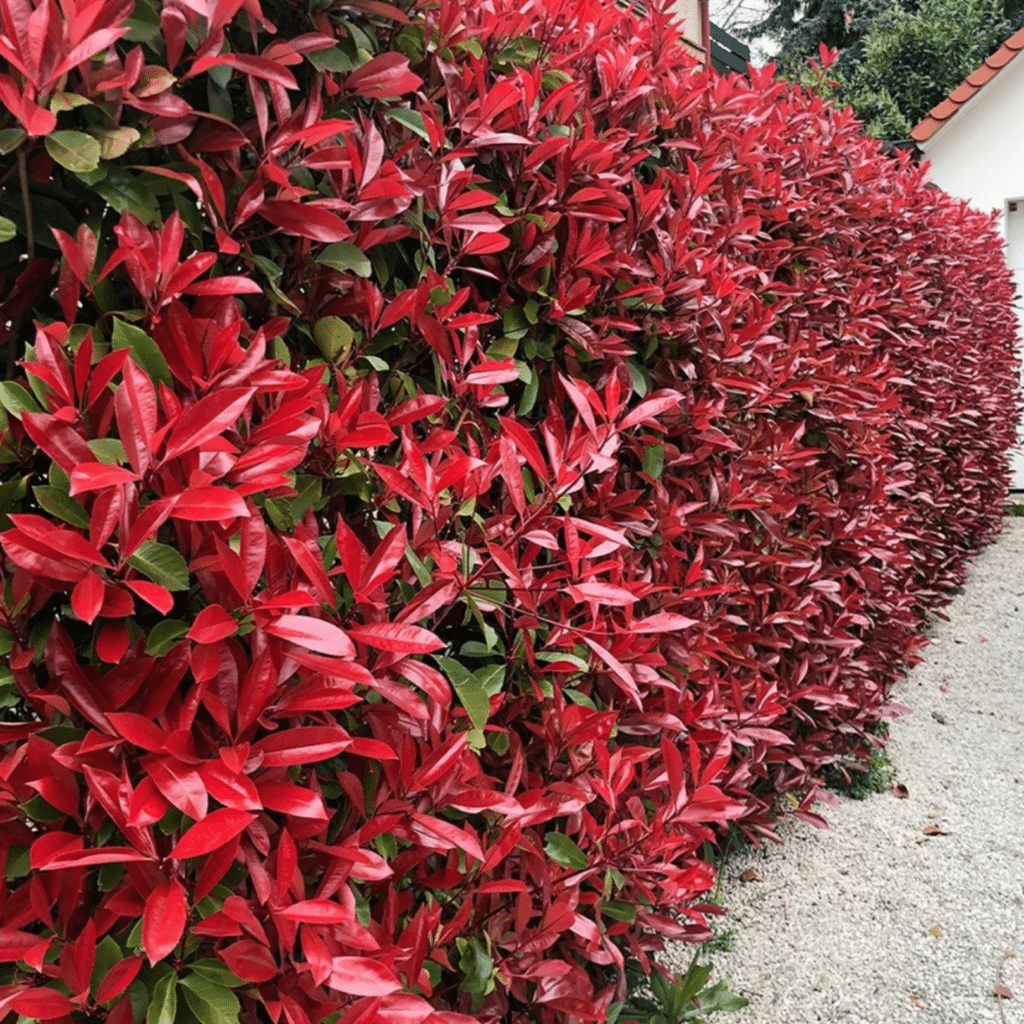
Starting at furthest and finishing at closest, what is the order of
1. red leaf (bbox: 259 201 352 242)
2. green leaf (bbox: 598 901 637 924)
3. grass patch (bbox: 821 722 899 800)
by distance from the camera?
grass patch (bbox: 821 722 899 800)
green leaf (bbox: 598 901 637 924)
red leaf (bbox: 259 201 352 242)

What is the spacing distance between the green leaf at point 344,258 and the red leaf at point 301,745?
26.4 inches

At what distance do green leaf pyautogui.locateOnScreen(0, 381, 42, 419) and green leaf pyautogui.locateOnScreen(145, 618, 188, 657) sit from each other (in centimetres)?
27

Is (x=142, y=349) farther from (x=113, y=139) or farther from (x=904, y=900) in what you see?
(x=904, y=900)

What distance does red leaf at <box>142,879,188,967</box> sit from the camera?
0.83 metres

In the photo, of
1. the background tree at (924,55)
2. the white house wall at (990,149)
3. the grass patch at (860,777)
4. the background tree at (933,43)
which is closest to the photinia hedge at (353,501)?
the grass patch at (860,777)

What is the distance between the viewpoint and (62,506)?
916mm

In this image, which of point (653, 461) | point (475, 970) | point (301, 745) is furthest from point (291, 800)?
point (653, 461)

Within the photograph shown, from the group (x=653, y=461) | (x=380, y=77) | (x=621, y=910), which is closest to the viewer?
(x=380, y=77)

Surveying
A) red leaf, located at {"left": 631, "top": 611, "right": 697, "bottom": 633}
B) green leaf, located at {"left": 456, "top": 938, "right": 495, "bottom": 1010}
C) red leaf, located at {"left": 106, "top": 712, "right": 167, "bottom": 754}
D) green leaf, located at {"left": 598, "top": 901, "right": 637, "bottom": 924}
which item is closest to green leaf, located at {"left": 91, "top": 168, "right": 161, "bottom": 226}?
red leaf, located at {"left": 106, "top": 712, "right": 167, "bottom": 754}

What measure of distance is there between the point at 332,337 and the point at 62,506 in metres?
0.52

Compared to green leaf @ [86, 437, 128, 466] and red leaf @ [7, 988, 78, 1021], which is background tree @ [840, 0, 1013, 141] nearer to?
green leaf @ [86, 437, 128, 466]

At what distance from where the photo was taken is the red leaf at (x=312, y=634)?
0.93 m

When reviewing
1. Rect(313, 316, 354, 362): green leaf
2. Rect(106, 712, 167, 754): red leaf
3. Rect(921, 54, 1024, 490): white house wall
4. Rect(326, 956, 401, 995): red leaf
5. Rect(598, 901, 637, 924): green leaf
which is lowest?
Rect(598, 901, 637, 924): green leaf

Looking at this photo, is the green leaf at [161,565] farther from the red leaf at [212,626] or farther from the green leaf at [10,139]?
the green leaf at [10,139]
